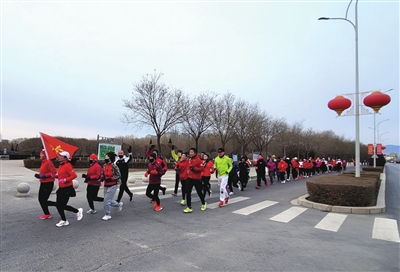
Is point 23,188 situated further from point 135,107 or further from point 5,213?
point 135,107

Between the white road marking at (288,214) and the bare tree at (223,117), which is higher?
the bare tree at (223,117)

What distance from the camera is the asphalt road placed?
13.0 ft

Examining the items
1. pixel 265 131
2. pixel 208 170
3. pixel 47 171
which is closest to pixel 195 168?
pixel 208 170

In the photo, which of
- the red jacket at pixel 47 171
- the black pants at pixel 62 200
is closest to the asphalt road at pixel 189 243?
the black pants at pixel 62 200

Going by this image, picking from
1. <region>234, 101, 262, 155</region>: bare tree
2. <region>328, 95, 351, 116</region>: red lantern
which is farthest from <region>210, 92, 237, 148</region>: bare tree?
<region>328, 95, 351, 116</region>: red lantern

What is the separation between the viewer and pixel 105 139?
20812 mm

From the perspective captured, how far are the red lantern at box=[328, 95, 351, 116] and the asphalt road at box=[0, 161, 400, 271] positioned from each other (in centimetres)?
576

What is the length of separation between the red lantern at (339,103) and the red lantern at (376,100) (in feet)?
2.50

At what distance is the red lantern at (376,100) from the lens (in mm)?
10648

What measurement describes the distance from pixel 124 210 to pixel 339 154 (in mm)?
75420

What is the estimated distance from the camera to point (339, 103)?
39.2 ft

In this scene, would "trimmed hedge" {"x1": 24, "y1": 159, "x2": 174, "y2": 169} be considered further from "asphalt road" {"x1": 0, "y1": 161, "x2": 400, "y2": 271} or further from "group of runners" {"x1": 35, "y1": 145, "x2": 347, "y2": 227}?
"asphalt road" {"x1": 0, "y1": 161, "x2": 400, "y2": 271}

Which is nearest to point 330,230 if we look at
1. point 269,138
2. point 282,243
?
point 282,243

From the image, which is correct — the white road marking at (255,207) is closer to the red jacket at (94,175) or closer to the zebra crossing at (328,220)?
the zebra crossing at (328,220)
